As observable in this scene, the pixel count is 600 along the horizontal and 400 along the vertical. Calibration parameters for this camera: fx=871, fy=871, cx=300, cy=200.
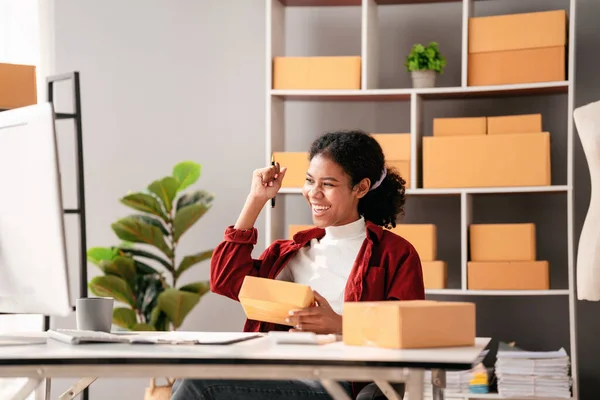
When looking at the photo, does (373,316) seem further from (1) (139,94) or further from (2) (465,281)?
(1) (139,94)

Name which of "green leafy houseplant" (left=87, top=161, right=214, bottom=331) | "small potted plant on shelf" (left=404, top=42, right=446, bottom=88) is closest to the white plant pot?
"small potted plant on shelf" (left=404, top=42, right=446, bottom=88)

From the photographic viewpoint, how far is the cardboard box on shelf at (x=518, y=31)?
352 centimetres

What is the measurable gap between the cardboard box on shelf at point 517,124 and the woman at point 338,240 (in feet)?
3.82

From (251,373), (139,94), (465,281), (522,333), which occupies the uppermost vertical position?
(139,94)

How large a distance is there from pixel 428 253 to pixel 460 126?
21.5 inches

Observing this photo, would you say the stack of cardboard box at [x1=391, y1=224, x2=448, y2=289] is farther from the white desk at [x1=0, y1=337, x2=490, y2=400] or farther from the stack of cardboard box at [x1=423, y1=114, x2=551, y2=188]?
the white desk at [x1=0, y1=337, x2=490, y2=400]

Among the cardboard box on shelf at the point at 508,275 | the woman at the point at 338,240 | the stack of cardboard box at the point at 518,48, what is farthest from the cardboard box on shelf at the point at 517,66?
the woman at the point at 338,240

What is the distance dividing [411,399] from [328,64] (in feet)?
8.03

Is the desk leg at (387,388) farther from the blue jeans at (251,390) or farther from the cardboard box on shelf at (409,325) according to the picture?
the blue jeans at (251,390)

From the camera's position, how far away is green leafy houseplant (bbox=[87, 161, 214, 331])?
382cm

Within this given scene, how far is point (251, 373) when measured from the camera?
1.47 meters

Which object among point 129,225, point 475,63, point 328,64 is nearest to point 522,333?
point 475,63

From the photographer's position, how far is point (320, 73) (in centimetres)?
371

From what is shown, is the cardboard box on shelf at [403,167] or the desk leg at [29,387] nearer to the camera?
the desk leg at [29,387]
